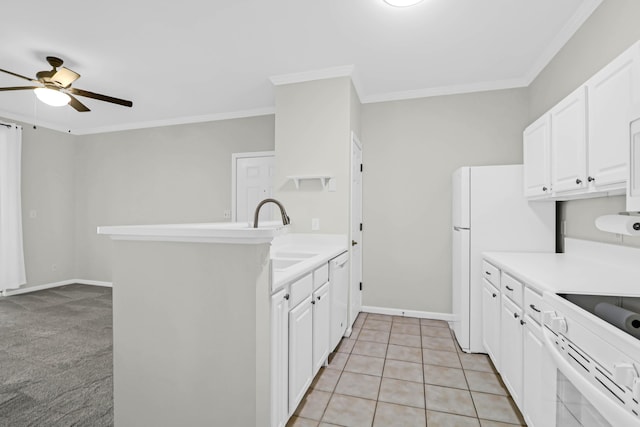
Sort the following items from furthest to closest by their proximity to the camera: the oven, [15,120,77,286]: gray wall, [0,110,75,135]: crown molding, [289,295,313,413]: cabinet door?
[15,120,77,286]: gray wall
[0,110,75,135]: crown molding
[289,295,313,413]: cabinet door
the oven

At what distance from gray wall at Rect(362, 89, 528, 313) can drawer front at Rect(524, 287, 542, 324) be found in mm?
1869

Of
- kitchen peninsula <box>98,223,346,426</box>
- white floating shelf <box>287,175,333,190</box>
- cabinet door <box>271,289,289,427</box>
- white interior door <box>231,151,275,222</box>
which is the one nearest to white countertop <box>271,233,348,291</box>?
white floating shelf <box>287,175,333,190</box>

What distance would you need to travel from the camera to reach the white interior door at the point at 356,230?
3289 millimetres

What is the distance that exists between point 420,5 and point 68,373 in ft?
12.2

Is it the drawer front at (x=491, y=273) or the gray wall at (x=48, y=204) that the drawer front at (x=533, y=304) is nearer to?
the drawer front at (x=491, y=273)

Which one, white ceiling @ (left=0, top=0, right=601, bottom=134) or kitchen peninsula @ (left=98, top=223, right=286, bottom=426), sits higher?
white ceiling @ (left=0, top=0, right=601, bottom=134)

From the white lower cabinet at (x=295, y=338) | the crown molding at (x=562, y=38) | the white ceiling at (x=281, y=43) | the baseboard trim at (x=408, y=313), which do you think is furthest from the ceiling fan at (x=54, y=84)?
the crown molding at (x=562, y=38)

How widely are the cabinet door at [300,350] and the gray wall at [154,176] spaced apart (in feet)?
9.97

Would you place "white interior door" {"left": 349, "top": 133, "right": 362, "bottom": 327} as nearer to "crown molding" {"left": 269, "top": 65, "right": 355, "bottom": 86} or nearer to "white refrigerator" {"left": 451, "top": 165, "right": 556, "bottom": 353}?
"crown molding" {"left": 269, "top": 65, "right": 355, "bottom": 86}

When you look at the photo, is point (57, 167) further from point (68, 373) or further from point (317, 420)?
point (317, 420)

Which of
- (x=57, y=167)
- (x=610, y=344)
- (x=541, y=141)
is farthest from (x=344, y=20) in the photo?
(x=57, y=167)

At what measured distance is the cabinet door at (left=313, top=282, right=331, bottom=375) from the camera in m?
2.11

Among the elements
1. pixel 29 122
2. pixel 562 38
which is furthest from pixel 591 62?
pixel 29 122

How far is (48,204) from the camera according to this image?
16.6 feet
